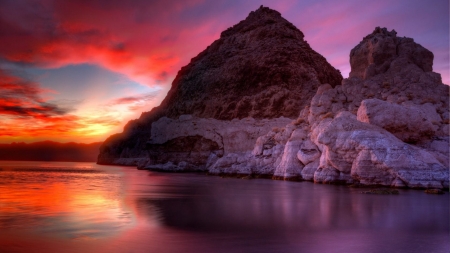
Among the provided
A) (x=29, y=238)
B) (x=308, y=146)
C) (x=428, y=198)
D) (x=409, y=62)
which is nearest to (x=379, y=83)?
(x=409, y=62)

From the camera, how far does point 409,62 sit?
151ft

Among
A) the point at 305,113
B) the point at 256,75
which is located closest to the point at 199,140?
the point at 305,113

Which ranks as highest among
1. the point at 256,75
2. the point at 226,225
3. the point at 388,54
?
the point at 256,75

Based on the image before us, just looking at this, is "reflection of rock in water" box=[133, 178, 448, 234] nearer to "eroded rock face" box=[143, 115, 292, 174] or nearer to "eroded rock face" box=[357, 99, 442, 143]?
"eroded rock face" box=[357, 99, 442, 143]

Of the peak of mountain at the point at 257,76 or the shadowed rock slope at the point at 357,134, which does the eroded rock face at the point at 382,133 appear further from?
the peak of mountain at the point at 257,76

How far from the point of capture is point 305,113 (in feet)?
146

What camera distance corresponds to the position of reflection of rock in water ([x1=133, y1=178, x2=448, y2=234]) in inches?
471

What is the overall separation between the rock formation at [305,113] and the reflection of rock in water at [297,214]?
6721 mm

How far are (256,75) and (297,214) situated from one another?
227 feet

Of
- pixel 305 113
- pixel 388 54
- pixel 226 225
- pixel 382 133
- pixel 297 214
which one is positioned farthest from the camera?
pixel 388 54

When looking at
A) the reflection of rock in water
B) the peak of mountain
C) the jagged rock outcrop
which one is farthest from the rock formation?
the reflection of rock in water

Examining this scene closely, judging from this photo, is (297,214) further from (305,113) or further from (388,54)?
(388,54)

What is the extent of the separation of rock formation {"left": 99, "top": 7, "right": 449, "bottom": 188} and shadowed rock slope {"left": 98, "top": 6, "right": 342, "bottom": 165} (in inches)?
10.6

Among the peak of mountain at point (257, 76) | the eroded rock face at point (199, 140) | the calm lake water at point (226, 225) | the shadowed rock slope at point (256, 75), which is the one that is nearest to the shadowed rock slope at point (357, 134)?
the eroded rock face at point (199, 140)
